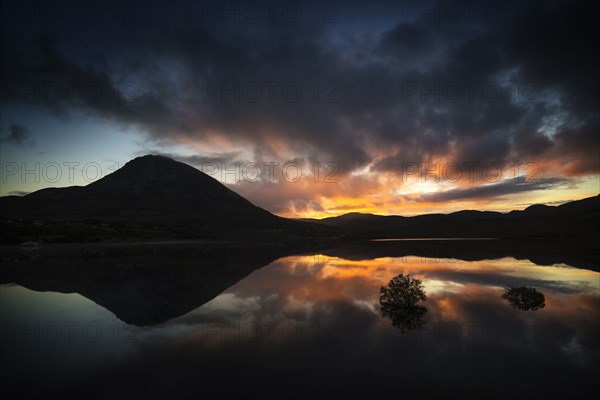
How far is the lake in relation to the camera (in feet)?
34.4

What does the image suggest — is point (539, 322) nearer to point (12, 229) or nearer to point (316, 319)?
point (316, 319)

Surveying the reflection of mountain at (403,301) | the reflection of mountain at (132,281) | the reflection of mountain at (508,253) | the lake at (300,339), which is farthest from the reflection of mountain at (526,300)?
the reflection of mountain at (508,253)

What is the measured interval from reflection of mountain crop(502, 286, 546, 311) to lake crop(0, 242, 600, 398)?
9 cm

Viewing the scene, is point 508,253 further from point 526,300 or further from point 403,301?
point 403,301

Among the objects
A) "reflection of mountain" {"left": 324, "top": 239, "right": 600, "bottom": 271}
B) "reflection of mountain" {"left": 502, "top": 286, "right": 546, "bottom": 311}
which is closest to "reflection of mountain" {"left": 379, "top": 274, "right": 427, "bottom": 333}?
"reflection of mountain" {"left": 502, "top": 286, "right": 546, "bottom": 311}

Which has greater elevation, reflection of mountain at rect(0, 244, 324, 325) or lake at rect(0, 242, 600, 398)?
reflection of mountain at rect(0, 244, 324, 325)

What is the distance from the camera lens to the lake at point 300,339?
10.5 m

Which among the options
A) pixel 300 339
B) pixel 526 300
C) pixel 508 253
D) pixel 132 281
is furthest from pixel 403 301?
pixel 508 253

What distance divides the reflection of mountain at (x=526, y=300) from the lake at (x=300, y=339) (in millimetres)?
92

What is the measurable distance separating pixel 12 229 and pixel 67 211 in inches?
5594

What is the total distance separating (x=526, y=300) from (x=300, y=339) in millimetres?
16361

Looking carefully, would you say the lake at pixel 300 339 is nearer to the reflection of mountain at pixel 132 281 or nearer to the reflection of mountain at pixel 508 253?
the reflection of mountain at pixel 132 281

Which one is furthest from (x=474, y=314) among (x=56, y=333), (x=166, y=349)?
(x=56, y=333)

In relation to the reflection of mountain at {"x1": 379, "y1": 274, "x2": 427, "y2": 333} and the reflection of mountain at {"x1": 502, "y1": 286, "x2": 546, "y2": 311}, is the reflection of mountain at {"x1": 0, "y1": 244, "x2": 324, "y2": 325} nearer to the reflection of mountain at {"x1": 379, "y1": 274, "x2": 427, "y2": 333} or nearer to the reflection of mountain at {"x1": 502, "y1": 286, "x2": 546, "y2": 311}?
the reflection of mountain at {"x1": 379, "y1": 274, "x2": 427, "y2": 333}
